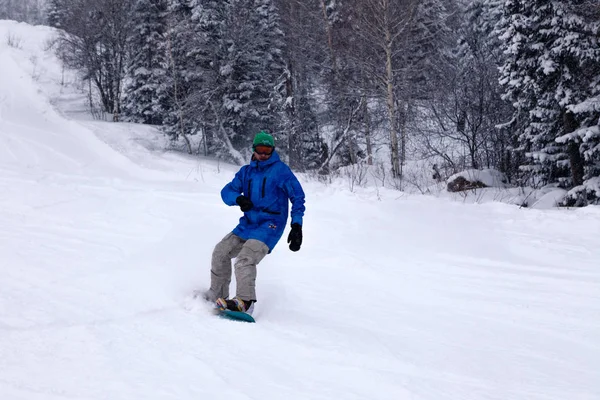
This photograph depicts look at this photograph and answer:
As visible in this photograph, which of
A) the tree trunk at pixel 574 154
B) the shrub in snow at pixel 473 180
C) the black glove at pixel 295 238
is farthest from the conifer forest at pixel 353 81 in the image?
the black glove at pixel 295 238

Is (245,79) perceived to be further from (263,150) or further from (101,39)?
(263,150)

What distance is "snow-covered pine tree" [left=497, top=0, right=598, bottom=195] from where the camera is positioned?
11.8 meters

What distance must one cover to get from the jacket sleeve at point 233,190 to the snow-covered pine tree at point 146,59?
2061 cm

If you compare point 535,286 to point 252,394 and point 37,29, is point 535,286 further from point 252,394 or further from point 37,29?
point 37,29

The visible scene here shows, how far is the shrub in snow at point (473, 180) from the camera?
1401 cm

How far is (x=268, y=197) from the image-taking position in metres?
4.48

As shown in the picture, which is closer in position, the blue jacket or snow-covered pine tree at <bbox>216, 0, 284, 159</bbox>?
the blue jacket

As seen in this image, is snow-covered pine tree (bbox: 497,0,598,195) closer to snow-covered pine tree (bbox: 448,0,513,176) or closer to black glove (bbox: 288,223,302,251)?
snow-covered pine tree (bbox: 448,0,513,176)

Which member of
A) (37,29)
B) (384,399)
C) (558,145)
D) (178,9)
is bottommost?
(384,399)

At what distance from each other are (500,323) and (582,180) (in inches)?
388

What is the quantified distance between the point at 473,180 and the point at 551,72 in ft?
11.6

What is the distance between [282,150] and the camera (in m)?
24.0

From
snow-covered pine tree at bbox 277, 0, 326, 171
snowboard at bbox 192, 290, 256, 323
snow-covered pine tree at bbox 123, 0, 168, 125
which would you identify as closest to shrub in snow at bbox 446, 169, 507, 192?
snow-covered pine tree at bbox 277, 0, 326, 171

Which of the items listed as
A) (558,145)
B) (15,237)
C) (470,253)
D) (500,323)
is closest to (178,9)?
(558,145)
